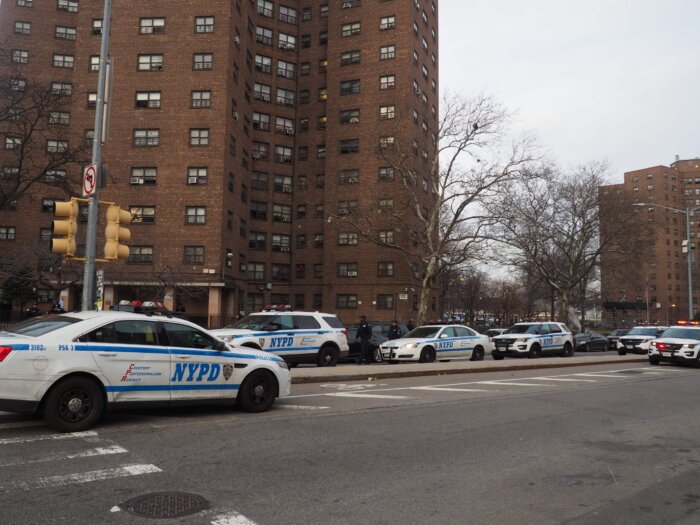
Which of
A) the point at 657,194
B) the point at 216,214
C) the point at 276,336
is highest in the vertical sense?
the point at 657,194

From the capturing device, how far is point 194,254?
39.9 m

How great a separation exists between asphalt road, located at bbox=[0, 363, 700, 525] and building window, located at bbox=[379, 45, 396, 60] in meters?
42.4

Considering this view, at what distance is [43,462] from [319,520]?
10.5ft

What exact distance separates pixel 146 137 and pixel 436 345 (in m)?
29.9

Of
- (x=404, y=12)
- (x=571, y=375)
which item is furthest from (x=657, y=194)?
(x=571, y=375)

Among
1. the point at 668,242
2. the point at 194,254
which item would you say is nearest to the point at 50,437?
the point at 194,254

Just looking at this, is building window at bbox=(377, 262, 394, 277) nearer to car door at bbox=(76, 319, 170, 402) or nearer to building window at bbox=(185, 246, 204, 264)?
building window at bbox=(185, 246, 204, 264)

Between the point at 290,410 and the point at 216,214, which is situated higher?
the point at 216,214

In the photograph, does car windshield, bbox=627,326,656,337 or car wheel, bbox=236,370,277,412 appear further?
car windshield, bbox=627,326,656,337

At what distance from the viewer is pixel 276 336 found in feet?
54.1

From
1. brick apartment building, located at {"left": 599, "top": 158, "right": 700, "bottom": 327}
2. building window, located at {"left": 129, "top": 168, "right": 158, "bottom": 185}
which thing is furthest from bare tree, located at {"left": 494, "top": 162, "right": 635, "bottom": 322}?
brick apartment building, located at {"left": 599, "top": 158, "right": 700, "bottom": 327}

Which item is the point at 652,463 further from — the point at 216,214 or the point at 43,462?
the point at 216,214

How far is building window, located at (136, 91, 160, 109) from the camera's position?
135ft

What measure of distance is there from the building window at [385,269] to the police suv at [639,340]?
1972 centimetres
